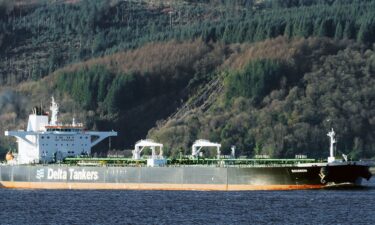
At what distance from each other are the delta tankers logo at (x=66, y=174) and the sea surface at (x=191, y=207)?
508 centimetres

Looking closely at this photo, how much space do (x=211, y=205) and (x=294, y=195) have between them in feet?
32.6

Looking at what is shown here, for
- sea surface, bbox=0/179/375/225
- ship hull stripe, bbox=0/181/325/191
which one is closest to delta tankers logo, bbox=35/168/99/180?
ship hull stripe, bbox=0/181/325/191

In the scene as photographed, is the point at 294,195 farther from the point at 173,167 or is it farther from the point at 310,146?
the point at 310,146

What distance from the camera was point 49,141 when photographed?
12544 cm

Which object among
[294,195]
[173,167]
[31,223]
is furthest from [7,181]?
[31,223]

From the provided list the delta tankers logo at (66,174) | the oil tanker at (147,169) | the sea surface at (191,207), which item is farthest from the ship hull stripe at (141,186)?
the sea surface at (191,207)

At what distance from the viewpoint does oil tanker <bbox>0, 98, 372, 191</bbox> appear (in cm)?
10794

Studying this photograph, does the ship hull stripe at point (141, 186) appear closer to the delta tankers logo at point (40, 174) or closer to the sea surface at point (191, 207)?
the delta tankers logo at point (40, 174)

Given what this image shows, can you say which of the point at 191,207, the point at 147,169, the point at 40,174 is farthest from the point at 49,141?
the point at 191,207

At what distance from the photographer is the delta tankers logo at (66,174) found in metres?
119

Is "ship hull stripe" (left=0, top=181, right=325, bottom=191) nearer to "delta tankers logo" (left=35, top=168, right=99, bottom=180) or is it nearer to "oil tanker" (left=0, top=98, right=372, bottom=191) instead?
"oil tanker" (left=0, top=98, right=372, bottom=191)

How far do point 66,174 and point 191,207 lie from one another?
27.0 metres

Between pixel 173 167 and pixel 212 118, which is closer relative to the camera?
pixel 173 167

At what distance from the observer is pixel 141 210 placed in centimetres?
9331
